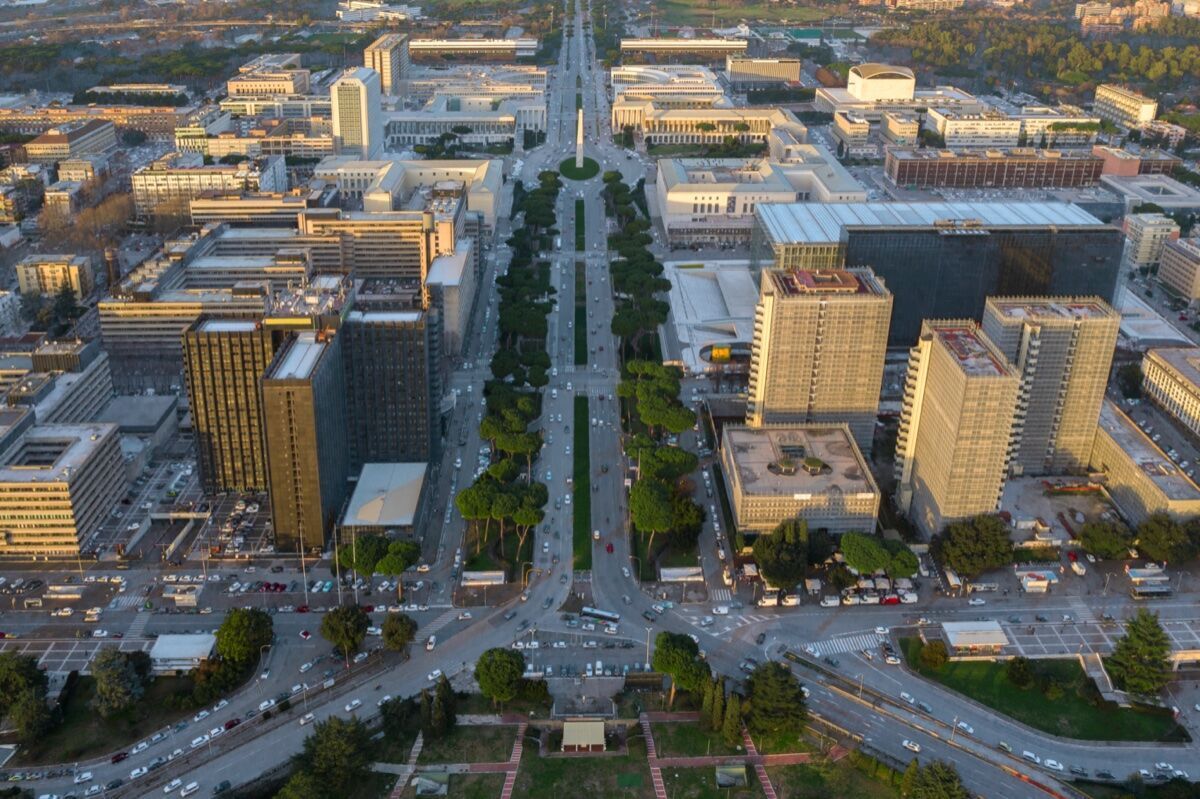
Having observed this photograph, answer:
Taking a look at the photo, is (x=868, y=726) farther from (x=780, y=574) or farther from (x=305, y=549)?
(x=305, y=549)

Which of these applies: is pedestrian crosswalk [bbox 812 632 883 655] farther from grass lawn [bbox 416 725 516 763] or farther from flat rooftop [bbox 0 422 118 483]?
flat rooftop [bbox 0 422 118 483]

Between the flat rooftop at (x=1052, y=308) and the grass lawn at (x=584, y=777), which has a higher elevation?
the flat rooftop at (x=1052, y=308)

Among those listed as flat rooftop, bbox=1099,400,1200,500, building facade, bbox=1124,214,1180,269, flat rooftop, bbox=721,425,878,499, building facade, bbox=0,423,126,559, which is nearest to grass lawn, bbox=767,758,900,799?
flat rooftop, bbox=721,425,878,499

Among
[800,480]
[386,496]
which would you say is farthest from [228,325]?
[800,480]

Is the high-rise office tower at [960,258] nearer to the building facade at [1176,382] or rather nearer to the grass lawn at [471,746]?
the building facade at [1176,382]

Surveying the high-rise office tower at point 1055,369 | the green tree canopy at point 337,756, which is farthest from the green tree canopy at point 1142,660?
the green tree canopy at point 337,756
